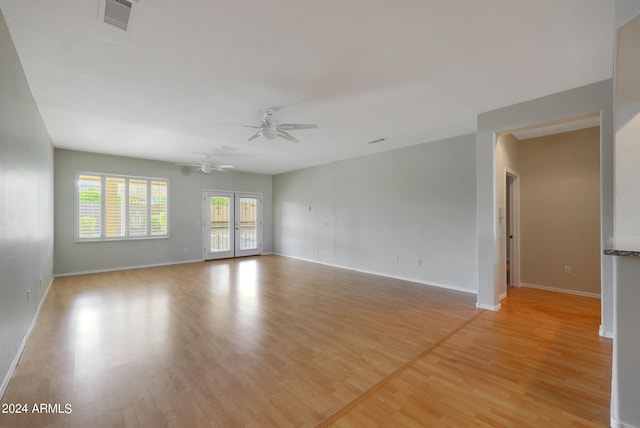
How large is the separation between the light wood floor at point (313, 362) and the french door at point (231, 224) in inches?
145

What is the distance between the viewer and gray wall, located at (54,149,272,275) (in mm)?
5711

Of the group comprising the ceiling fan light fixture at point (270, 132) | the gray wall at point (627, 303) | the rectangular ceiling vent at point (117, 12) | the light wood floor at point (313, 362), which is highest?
the rectangular ceiling vent at point (117, 12)

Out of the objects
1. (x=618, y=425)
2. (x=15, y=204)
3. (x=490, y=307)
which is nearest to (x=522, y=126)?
(x=490, y=307)

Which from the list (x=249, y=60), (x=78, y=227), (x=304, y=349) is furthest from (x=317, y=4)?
(x=78, y=227)

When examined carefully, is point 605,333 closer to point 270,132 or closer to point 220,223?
point 270,132

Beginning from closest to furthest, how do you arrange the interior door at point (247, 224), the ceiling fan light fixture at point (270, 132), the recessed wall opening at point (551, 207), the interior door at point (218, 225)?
the ceiling fan light fixture at point (270, 132) → the recessed wall opening at point (551, 207) → the interior door at point (218, 225) → the interior door at point (247, 224)

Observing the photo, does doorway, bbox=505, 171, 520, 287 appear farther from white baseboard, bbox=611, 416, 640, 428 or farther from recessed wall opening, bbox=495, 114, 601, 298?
white baseboard, bbox=611, 416, 640, 428

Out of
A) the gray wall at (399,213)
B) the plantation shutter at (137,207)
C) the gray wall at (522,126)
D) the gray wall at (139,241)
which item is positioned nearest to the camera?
the gray wall at (522,126)

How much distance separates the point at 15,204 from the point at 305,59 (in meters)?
2.88

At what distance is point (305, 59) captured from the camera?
2.41m

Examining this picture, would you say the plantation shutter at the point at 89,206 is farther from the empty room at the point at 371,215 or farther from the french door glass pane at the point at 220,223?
the french door glass pane at the point at 220,223

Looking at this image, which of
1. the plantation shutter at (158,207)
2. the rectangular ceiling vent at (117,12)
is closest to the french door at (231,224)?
the plantation shutter at (158,207)

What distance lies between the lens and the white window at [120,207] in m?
5.94

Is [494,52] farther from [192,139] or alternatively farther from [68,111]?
[68,111]
